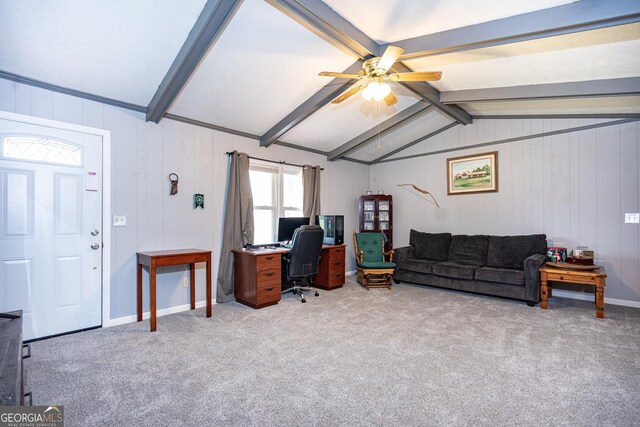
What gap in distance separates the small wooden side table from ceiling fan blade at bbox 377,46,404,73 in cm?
322

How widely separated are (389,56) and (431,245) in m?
3.71

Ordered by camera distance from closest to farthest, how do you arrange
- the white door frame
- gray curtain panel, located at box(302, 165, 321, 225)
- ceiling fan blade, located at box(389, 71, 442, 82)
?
ceiling fan blade, located at box(389, 71, 442, 82) < the white door frame < gray curtain panel, located at box(302, 165, 321, 225)

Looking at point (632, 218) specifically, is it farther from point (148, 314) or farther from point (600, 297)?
point (148, 314)

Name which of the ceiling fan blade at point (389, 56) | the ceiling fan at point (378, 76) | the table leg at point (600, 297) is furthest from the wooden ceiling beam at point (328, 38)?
the table leg at point (600, 297)

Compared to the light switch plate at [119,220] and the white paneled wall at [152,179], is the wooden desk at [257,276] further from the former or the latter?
the light switch plate at [119,220]

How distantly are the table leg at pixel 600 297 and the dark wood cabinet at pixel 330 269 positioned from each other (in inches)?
129

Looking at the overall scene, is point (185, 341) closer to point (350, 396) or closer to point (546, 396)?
point (350, 396)

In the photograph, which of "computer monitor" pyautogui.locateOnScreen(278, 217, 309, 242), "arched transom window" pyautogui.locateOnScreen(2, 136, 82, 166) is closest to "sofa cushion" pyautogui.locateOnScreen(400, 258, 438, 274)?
"computer monitor" pyautogui.locateOnScreen(278, 217, 309, 242)

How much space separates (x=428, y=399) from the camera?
1991 mm

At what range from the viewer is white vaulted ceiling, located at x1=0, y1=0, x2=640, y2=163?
2357 millimetres

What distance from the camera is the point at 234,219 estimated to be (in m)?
4.39

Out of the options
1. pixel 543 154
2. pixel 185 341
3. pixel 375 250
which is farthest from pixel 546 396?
pixel 543 154

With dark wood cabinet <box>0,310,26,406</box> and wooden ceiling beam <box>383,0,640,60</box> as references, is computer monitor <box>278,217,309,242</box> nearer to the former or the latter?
wooden ceiling beam <box>383,0,640,60</box>

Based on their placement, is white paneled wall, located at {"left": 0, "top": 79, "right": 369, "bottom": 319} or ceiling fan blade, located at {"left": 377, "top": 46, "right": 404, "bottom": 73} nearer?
ceiling fan blade, located at {"left": 377, "top": 46, "right": 404, "bottom": 73}
